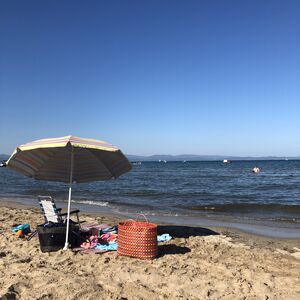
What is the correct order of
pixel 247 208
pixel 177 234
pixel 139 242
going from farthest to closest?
pixel 247 208 → pixel 177 234 → pixel 139 242

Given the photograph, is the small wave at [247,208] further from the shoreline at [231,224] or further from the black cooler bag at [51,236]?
the black cooler bag at [51,236]

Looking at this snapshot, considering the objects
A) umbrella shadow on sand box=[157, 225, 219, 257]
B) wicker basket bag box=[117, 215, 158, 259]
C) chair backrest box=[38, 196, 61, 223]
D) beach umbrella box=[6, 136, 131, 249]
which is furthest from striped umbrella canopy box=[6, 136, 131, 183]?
umbrella shadow on sand box=[157, 225, 219, 257]

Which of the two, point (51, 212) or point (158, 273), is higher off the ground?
point (51, 212)

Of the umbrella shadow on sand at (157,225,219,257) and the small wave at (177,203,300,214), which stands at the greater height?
the umbrella shadow on sand at (157,225,219,257)

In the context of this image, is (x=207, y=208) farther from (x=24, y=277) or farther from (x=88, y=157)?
(x=24, y=277)

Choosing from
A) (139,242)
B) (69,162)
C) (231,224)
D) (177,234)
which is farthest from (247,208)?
(139,242)

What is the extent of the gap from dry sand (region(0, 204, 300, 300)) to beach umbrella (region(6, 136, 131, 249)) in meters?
1.11

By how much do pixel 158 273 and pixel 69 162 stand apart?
3.55m

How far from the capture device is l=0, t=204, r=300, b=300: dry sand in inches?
217

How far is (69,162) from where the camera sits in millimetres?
8883

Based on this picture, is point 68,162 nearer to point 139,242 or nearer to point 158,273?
point 139,242

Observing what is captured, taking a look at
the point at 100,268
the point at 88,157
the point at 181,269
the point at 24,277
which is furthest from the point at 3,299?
the point at 88,157

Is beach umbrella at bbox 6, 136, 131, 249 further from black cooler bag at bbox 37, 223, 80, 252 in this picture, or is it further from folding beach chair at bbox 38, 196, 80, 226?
folding beach chair at bbox 38, 196, 80, 226

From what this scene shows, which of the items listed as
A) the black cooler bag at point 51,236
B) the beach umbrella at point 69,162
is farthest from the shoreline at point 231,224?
the black cooler bag at point 51,236
